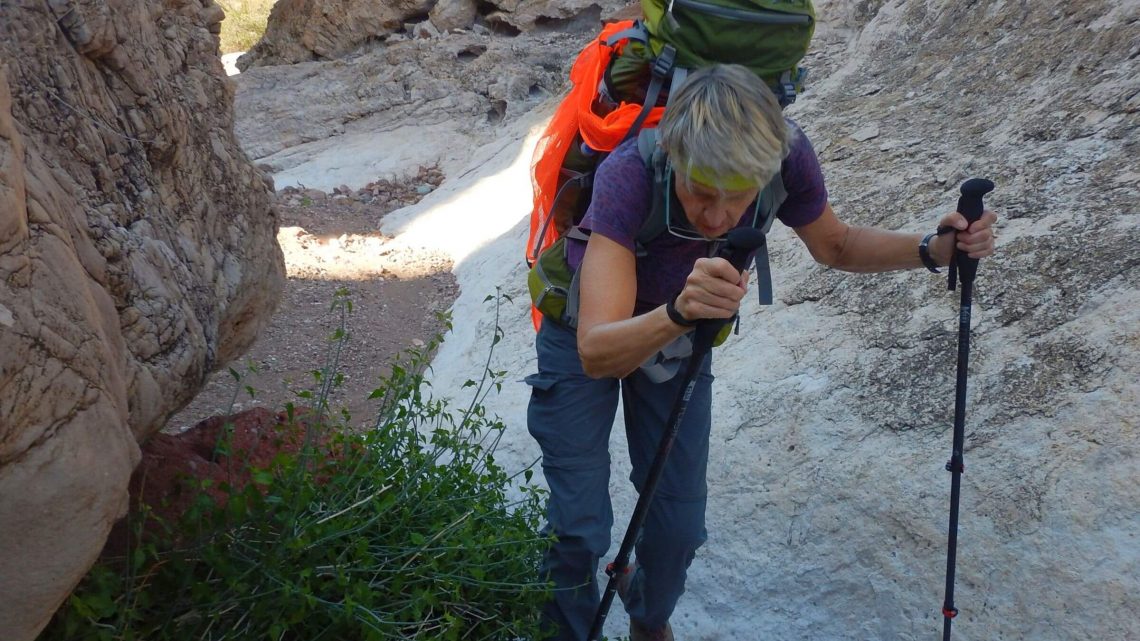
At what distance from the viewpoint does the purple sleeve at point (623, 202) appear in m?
2.62

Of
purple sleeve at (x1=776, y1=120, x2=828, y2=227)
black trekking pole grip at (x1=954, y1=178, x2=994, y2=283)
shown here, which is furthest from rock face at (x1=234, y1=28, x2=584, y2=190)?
black trekking pole grip at (x1=954, y1=178, x2=994, y2=283)

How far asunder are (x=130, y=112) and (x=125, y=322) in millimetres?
820

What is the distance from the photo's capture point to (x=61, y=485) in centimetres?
215

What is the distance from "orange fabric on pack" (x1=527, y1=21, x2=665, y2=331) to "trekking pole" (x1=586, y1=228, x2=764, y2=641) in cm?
54

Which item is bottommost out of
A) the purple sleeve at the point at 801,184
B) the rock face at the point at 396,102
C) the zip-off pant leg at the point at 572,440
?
the rock face at the point at 396,102

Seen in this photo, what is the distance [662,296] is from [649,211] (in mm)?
341

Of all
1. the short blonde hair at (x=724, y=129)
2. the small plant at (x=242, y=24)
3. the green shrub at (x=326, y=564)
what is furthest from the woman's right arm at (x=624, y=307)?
the small plant at (x=242, y=24)

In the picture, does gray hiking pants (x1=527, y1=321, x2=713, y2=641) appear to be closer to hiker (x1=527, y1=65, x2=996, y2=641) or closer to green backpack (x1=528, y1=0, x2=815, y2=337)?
hiker (x1=527, y1=65, x2=996, y2=641)

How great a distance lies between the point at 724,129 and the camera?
241 centimetres

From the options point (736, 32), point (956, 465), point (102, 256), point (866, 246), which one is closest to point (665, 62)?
point (736, 32)

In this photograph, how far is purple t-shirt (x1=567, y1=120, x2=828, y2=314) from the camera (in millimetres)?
2625

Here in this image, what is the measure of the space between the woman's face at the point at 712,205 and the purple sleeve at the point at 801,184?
25 centimetres

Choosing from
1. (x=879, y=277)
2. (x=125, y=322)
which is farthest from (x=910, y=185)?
(x=125, y=322)

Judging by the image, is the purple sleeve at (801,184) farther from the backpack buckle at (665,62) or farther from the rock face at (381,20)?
the rock face at (381,20)
